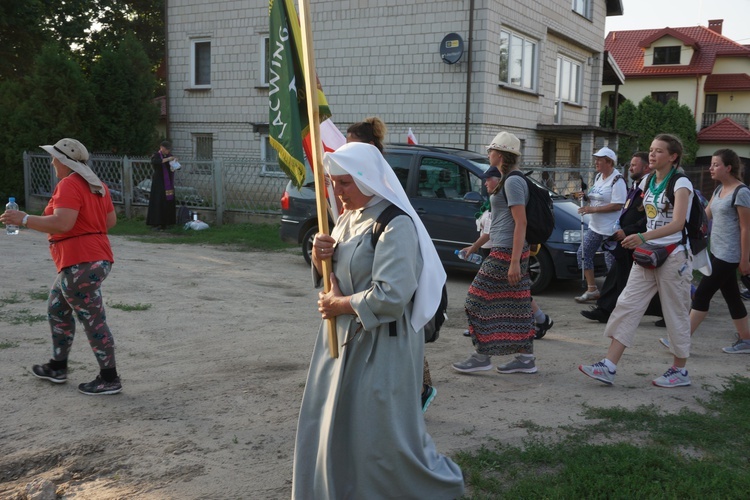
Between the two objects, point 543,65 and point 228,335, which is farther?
point 543,65

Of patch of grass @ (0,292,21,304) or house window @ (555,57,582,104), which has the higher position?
house window @ (555,57,582,104)

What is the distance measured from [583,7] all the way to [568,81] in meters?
2.50

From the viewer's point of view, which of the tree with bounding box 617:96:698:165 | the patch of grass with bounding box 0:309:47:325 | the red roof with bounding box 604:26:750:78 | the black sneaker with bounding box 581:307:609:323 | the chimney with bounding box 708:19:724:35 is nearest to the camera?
the patch of grass with bounding box 0:309:47:325

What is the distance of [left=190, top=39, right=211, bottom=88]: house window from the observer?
21125mm

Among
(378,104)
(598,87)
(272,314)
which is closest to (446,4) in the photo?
(378,104)

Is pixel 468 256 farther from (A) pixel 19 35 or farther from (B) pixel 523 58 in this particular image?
(A) pixel 19 35

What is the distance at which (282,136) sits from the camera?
383cm

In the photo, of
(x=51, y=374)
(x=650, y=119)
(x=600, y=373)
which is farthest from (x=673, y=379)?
(x=650, y=119)

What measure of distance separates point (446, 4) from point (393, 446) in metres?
15.7

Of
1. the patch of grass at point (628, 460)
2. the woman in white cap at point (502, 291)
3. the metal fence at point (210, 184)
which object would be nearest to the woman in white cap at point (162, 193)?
the metal fence at point (210, 184)

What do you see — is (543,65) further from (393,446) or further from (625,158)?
(393,446)

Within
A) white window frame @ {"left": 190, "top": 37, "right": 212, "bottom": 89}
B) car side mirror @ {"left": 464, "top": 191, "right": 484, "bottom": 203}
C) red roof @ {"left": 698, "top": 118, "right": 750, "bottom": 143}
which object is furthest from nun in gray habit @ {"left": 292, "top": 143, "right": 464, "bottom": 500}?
red roof @ {"left": 698, "top": 118, "right": 750, "bottom": 143}

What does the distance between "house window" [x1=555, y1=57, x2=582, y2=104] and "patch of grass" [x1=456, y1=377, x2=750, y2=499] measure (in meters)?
18.2

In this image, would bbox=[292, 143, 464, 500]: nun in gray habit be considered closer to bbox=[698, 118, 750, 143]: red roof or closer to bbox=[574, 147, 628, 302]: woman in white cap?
bbox=[574, 147, 628, 302]: woman in white cap
